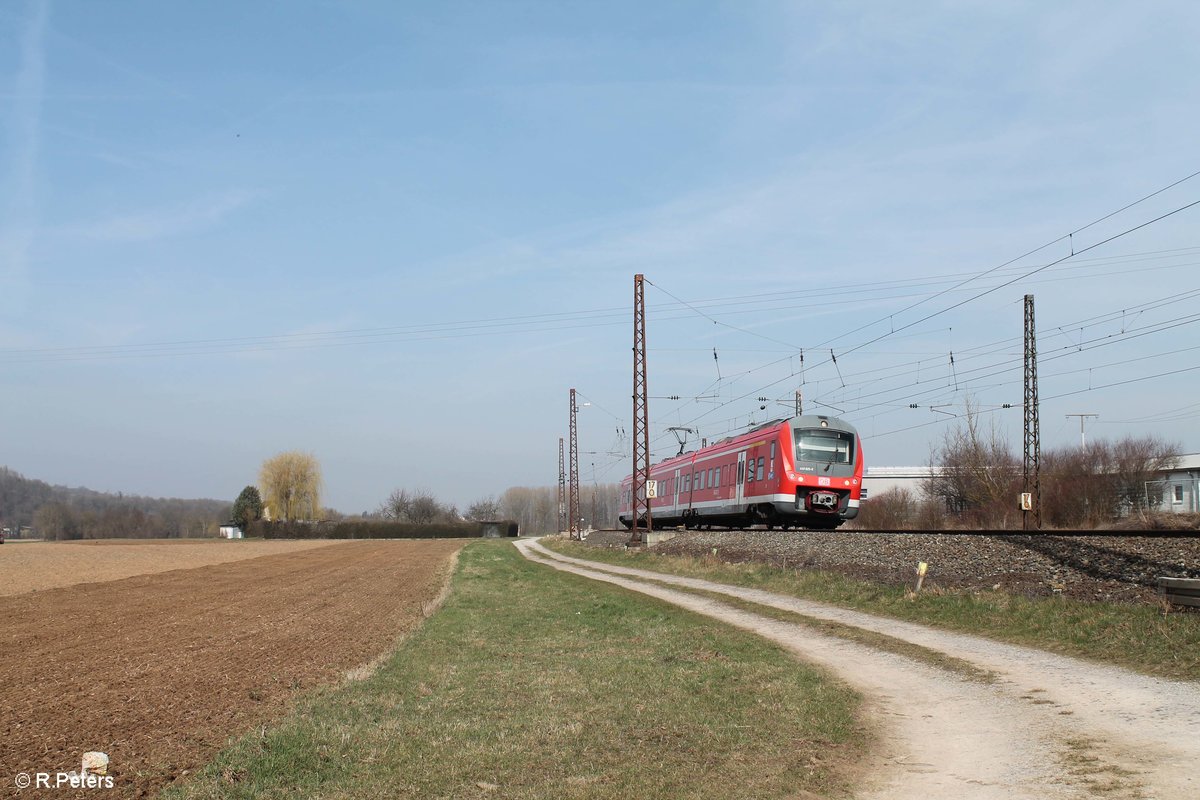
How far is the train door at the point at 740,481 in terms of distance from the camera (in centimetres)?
3472

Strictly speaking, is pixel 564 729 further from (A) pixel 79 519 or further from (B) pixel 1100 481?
(A) pixel 79 519

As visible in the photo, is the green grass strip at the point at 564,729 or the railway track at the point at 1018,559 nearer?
the green grass strip at the point at 564,729

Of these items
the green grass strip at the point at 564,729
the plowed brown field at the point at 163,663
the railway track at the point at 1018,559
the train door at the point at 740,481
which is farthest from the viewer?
the train door at the point at 740,481

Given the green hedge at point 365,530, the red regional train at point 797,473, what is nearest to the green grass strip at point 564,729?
the red regional train at point 797,473

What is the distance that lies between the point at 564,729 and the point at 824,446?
2407 cm

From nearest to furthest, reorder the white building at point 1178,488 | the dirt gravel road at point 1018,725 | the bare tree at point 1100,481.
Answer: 1. the dirt gravel road at point 1018,725
2. the bare tree at point 1100,481
3. the white building at point 1178,488

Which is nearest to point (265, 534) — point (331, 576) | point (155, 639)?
point (331, 576)

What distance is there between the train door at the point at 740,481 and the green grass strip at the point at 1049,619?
12.5 meters

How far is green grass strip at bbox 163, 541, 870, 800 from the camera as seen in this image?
6.71 meters

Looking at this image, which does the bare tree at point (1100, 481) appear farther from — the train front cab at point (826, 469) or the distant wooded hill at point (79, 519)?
the distant wooded hill at point (79, 519)

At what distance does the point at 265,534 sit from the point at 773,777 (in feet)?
347

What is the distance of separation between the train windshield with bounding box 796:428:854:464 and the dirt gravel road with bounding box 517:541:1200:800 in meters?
17.1

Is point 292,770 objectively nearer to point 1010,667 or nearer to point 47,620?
point 1010,667

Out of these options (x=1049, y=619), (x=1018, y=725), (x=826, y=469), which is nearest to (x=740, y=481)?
(x=826, y=469)
